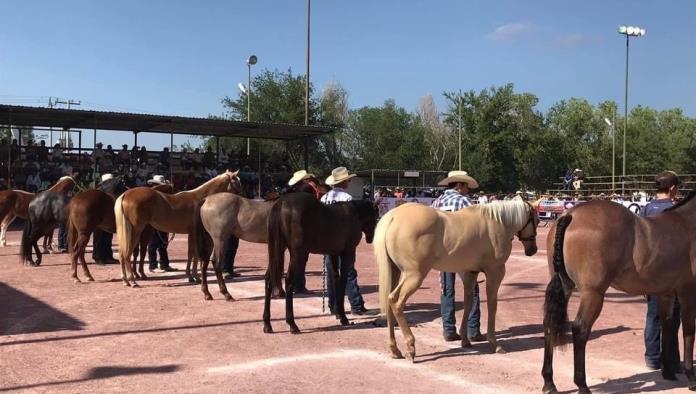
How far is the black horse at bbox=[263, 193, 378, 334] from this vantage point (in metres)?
7.52

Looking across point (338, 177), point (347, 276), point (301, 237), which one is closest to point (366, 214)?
point (338, 177)

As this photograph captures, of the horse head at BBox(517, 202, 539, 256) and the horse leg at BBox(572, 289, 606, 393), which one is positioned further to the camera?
the horse head at BBox(517, 202, 539, 256)

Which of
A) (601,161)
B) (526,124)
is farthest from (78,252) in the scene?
(601,161)

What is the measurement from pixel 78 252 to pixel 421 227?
7741 millimetres

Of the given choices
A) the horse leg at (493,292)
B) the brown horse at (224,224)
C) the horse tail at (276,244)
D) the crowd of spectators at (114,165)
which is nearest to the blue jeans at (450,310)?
the horse leg at (493,292)

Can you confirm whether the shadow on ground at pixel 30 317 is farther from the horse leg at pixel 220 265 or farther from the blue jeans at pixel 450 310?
the blue jeans at pixel 450 310

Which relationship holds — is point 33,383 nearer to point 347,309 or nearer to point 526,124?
point 347,309

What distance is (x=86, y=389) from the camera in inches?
200

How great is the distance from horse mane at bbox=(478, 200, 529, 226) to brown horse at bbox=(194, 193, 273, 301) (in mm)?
4427

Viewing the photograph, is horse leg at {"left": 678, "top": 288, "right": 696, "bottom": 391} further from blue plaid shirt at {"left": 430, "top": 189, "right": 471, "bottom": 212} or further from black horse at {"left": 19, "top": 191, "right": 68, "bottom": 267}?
black horse at {"left": 19, "top": 191, "right": 68, "bottom": 267}

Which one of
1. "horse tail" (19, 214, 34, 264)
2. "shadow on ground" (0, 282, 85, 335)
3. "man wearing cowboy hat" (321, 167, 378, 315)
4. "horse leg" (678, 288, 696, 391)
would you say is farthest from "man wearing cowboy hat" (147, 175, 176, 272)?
"horse leg" (678, 288, 696, 391)

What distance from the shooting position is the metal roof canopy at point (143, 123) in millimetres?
23438

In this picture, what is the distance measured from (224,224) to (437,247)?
14.9 feet

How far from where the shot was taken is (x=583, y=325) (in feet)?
16.6
